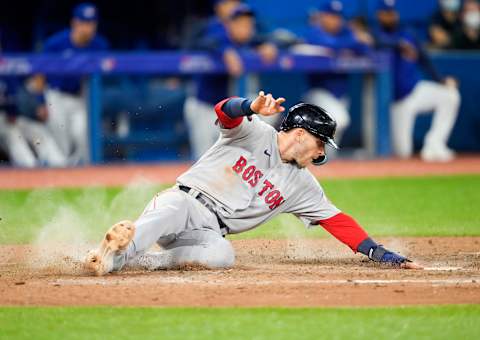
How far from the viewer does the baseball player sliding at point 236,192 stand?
→ 6.36 meters

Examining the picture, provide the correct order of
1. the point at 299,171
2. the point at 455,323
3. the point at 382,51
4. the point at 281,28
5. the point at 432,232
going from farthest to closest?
the point at 281,28, the point at 382,51, the point at 432,232, the point at 299,171, the point at 455,323

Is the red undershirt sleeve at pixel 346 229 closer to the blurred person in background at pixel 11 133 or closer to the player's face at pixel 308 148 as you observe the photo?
the player's face at pixel 308 148

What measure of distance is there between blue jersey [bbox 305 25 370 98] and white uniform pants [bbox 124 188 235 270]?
9.17 meters

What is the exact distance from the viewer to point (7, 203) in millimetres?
10688

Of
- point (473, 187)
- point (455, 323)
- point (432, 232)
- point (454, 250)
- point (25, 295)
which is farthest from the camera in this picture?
point (473, 187)

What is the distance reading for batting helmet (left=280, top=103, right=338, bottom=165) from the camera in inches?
251

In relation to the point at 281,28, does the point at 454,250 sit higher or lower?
lower

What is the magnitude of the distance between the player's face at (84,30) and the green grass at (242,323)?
9034 mm

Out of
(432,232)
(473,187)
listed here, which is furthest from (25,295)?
(473,187)

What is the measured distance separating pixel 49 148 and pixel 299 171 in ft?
26.7

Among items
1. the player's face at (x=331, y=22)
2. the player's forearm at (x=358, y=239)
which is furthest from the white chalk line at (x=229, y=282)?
the player's face at (x=331, y=22)

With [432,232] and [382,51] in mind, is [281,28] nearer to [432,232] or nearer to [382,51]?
[382,51]

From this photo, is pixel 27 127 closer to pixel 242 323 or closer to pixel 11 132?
pixel 11 132

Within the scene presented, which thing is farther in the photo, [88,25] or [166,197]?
[88,25]
